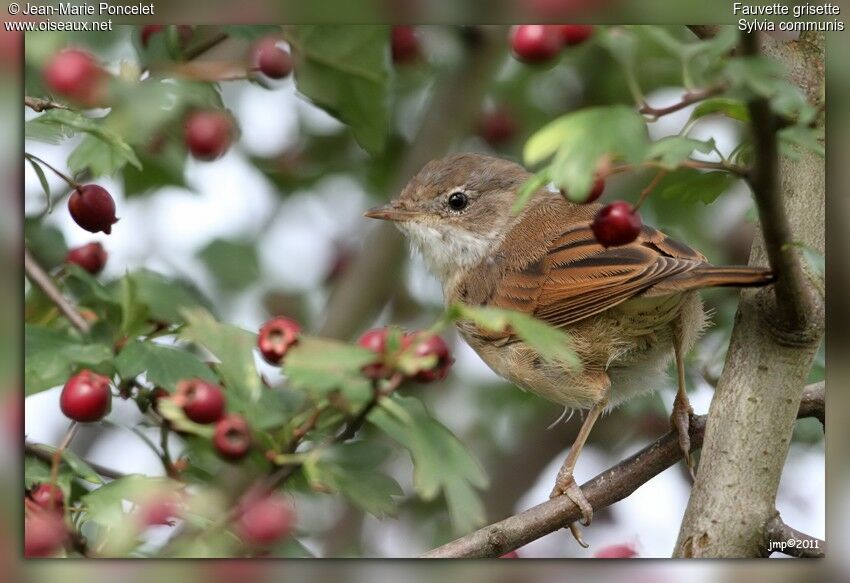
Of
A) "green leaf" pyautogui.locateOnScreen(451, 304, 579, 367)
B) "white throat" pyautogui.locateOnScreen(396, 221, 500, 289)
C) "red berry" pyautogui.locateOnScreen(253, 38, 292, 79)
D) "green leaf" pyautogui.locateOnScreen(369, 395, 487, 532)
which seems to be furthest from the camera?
"white throat" pyautogui.locateOnScreen(396, 221, 500, 289)

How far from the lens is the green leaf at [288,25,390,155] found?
2641 mm

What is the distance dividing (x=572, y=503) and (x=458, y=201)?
1.25 meters

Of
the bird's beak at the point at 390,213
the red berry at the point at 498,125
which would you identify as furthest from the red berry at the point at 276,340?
the red berry at the point at 498,125

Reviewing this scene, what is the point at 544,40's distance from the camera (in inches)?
88.4

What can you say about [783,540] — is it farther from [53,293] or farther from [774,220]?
[53,293]

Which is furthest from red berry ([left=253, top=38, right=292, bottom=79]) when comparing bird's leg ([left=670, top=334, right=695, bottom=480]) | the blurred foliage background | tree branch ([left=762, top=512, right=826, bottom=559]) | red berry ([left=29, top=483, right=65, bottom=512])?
tree branch ([left=762, top=512, right=826, bottom=559])

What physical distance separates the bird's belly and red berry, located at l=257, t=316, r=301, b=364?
112 centimetres

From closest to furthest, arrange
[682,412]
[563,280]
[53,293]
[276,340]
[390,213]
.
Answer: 1. [276,340]
2. [53,293]
3. [682,412]
4. [563,280]
5. [390,213]

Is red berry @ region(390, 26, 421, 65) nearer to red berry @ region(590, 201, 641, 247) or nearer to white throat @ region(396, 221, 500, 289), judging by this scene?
white throat @ region(396, 221, 500, 289)

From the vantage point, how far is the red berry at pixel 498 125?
3467mm

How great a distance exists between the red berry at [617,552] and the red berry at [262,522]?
2.86ft

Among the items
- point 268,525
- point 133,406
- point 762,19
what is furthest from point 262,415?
point 762,19

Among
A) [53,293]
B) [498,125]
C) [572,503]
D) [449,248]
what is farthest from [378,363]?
[498,125]

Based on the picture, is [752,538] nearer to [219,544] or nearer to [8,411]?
[219,544]
